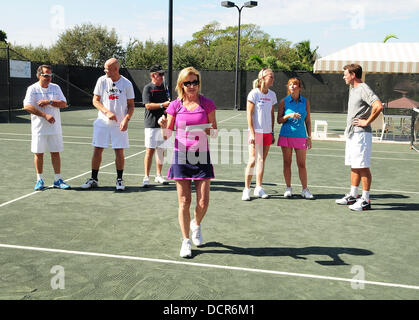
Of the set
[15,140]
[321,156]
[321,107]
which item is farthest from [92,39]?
[321,156]

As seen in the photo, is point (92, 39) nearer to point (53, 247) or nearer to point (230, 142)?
point (230, 142)

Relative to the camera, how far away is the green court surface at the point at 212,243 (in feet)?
12.2

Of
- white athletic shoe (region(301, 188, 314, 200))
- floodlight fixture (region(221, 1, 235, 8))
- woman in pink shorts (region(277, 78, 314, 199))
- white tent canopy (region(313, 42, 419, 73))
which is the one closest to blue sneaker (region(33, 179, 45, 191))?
woman in pink shorts (region(277, 78, 314, 199))

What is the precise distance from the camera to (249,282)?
383 cm

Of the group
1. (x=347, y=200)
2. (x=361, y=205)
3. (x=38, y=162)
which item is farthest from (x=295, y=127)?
Result: (x=38, y=162)

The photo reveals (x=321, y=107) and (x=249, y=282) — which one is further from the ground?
(x=321, y=107)

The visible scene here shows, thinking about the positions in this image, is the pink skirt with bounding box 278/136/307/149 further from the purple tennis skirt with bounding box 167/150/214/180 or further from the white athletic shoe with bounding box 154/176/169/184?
the purple tennis skirt with bounding box 167/150/214/180

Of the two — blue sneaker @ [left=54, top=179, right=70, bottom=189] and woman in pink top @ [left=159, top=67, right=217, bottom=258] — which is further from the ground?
woman in pink top @ [left=159, top=67, right=217, bottom=258]

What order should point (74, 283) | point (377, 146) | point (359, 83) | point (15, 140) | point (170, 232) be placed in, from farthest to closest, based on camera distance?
1. point (377, 146)
2. point (15, 140)
3. point (359, 83)
4. point (170, 232)
5. point (74, 283)

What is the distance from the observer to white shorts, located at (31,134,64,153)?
7.01 metres

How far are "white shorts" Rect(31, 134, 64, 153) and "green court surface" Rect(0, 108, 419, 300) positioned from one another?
26.4 inches

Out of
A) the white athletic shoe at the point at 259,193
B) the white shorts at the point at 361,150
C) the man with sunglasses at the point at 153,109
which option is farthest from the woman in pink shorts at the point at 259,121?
the man with sunglasses at the point at 153,109

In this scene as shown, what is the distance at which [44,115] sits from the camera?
272 inches

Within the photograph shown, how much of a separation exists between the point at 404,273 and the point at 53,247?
3476 millimetres
